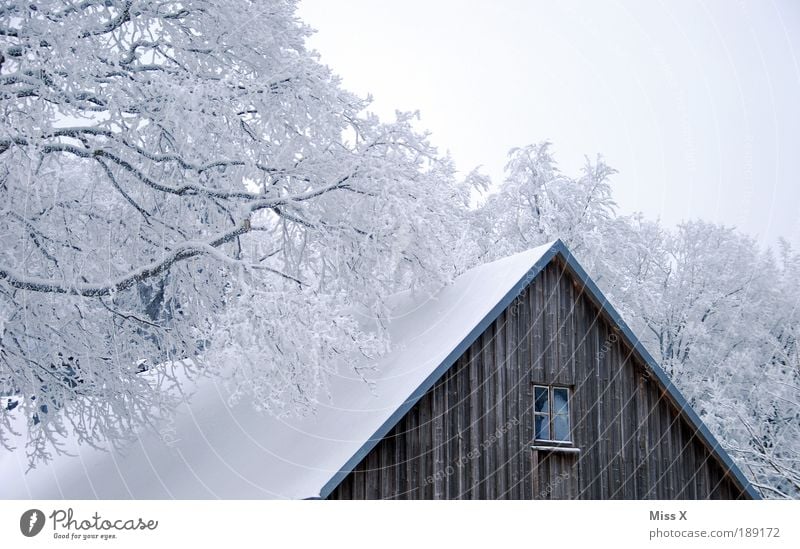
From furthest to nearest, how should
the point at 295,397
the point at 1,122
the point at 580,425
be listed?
the point at 580,425
the point at 295,397
the point at 1,122

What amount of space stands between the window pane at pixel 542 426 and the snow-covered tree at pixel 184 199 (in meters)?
1.80

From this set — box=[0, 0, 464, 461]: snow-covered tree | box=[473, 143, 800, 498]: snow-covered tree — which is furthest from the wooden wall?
box=[473, 143, 800, 498]: snow-covered tree

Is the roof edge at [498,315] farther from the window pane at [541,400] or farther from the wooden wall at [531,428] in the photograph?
the window pane at [541,400]

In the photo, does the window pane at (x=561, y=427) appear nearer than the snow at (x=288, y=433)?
No

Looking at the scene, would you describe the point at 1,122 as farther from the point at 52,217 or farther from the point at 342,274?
the point at 342,274

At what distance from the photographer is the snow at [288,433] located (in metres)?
8.34

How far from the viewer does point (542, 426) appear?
923cm

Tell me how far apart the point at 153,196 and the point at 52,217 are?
0.93 m

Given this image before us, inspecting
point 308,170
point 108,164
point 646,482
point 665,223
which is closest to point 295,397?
point 308,170

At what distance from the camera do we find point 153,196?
8773 millimetres
